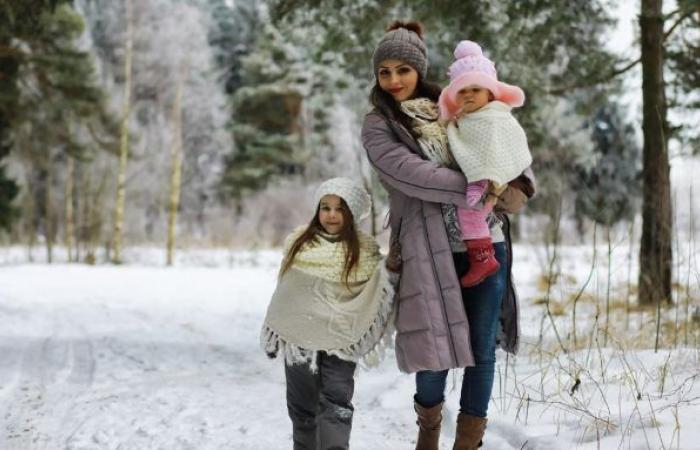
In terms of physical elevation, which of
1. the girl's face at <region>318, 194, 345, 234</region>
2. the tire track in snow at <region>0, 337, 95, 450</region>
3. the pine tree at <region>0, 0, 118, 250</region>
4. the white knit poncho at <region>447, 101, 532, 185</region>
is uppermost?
the pine tree at <region>0, 0, 118, 250</region>

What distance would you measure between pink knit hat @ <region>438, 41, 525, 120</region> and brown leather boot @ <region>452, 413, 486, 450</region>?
117cm

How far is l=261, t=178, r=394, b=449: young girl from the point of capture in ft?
8.15

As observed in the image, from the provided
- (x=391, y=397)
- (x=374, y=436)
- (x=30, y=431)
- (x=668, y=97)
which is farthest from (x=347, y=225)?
(x=668, y=97)

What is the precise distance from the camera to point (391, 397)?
3.90 meters

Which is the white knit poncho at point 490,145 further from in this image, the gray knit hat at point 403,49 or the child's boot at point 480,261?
the gray knit hat at point 403,49

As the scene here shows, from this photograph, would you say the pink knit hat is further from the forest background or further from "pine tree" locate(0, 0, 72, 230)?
"pine tree" locate(0, 0, 72, 230)

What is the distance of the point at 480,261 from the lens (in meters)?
2.31

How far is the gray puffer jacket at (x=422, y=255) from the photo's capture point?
229 centimetres

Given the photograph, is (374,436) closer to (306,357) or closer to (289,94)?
(306,357)

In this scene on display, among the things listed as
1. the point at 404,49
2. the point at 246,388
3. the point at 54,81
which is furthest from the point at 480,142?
the point at 54,81

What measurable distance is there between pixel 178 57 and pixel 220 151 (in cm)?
868

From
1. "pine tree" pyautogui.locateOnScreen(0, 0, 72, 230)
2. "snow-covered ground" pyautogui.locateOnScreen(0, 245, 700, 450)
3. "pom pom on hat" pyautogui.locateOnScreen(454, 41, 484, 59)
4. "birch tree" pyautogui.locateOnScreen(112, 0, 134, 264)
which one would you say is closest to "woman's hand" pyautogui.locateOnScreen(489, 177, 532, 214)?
"pom pom on hat" pyautogui.locateOnScreen(454, 41, 484, 59)

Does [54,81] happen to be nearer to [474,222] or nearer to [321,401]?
Answer: [321,401]

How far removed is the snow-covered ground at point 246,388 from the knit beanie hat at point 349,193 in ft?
4.03
